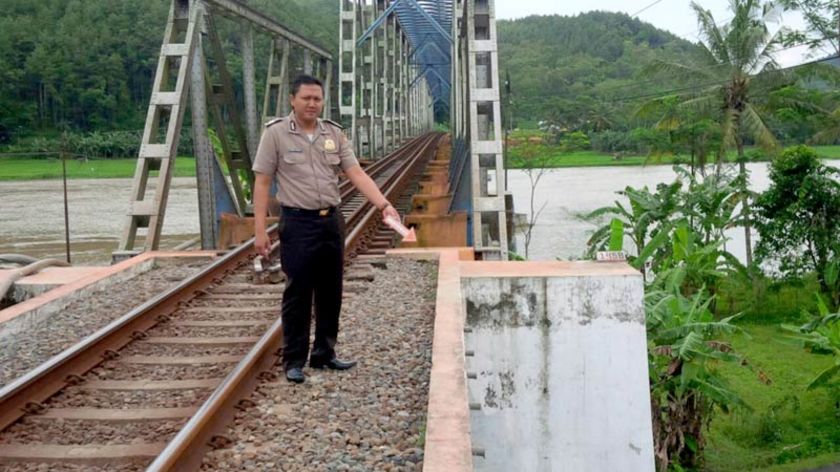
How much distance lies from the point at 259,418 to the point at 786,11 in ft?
71.5

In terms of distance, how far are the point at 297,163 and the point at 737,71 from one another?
20.0 m

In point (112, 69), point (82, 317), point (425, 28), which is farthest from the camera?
point (112, 69)

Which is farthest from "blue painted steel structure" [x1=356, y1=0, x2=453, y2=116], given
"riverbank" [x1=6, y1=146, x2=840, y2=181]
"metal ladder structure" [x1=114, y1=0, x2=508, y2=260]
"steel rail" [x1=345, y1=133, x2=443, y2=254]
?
"metal ladder structure" [x1=114, y1=0, x2=508, y2=260]

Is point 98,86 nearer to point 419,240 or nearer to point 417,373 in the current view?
point 419,240

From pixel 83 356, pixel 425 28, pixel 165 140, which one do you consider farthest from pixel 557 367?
pixel 425 28

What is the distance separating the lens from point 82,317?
5.84 meters

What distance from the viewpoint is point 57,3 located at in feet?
254

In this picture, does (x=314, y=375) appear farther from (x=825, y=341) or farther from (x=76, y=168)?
(x=76, y=168)

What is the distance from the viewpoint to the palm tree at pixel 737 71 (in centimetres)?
2130

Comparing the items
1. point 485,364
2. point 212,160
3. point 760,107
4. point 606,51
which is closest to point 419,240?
point 212,160

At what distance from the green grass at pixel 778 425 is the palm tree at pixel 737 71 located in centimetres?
834

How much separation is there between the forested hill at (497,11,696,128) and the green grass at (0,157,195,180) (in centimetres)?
2551

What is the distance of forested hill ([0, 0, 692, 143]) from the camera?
61969 mm

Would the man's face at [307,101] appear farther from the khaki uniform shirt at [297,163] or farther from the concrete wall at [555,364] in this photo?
the concrete wall at [555,364]
